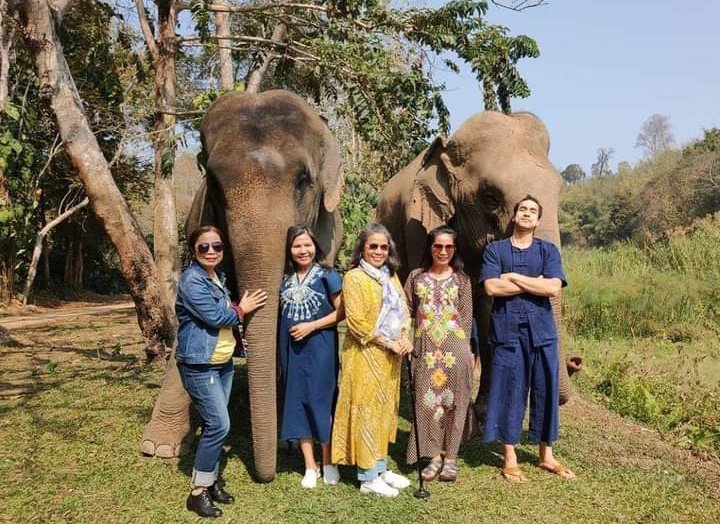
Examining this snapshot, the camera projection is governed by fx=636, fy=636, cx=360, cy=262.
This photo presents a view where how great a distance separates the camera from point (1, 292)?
1552cm

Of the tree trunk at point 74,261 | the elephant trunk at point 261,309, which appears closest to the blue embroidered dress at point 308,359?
the elephant trunk at point 261,309

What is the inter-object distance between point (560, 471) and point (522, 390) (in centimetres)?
61

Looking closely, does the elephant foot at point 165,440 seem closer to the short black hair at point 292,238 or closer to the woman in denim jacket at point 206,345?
the woman in denim jacket at point 206,345

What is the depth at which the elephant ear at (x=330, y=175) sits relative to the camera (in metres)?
4.47

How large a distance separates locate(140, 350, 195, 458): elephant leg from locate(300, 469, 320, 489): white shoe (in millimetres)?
1032

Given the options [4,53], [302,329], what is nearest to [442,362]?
[302,329]

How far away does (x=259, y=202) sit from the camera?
143 inches

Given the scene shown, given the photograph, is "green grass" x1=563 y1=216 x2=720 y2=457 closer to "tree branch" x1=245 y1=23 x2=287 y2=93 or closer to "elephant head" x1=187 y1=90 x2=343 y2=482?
"elephant head" x1=187 y1=90 x2=343 y2=482

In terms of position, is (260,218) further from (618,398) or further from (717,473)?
(618,398)

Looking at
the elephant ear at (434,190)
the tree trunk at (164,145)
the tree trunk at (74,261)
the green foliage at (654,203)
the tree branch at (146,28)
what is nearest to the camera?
the elephant ear at (434,190)

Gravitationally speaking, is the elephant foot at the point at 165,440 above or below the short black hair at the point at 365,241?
below

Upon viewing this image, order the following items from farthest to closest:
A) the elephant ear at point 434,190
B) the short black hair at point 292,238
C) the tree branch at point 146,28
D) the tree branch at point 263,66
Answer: the tree branch at point 263,66
the tree branch at point 146,28
the elephant ear at point 434,190
the short black hair at point 292,238

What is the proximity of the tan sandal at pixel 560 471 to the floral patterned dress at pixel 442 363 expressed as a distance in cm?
66

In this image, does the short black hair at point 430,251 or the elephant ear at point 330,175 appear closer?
the short black hair at point 430,251
